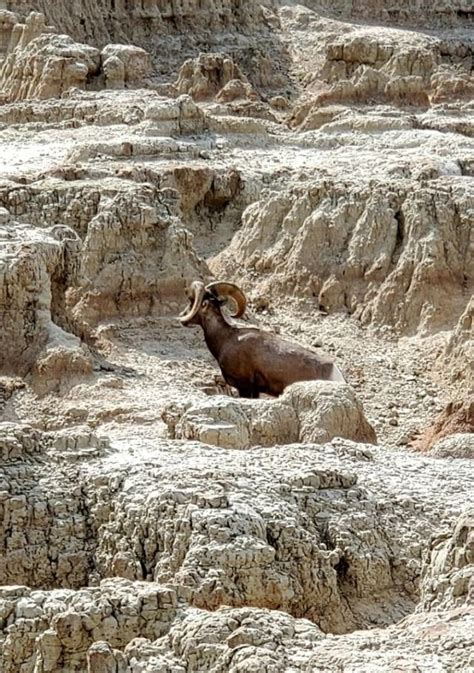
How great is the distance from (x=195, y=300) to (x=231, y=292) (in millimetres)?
538

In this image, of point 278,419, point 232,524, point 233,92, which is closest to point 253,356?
point 278,419

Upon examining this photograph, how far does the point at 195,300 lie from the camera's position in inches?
906

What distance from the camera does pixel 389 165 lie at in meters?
27.9

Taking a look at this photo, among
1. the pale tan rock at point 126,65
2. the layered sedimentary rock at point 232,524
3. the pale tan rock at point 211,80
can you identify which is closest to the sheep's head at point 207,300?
the layered sedimentary rock at point 232,524

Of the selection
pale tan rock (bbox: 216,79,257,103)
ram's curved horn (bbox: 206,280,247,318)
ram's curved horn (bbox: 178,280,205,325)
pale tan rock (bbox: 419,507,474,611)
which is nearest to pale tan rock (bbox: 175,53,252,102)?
pale tan rock (bbox: 216,79,257,103)

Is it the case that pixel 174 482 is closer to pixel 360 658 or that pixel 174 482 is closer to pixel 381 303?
pixel 360 658

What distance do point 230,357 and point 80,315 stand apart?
2.01 metres

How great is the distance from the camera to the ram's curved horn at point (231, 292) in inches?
914

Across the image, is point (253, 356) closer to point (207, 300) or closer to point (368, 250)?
point (207, 300)

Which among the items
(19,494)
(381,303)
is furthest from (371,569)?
(381,303)

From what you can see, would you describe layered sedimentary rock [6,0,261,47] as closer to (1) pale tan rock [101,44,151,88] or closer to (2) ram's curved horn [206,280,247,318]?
(1) pale tan rock [101,44,151,88]

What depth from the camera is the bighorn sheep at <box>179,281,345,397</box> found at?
2152 centimetres

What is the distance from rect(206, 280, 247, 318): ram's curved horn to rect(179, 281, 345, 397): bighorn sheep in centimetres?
19

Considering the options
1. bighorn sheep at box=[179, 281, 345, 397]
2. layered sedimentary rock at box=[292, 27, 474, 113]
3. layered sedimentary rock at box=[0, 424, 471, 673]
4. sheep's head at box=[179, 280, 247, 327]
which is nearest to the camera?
layered sedimentary rock at box=[0, 424, 471, 673]
